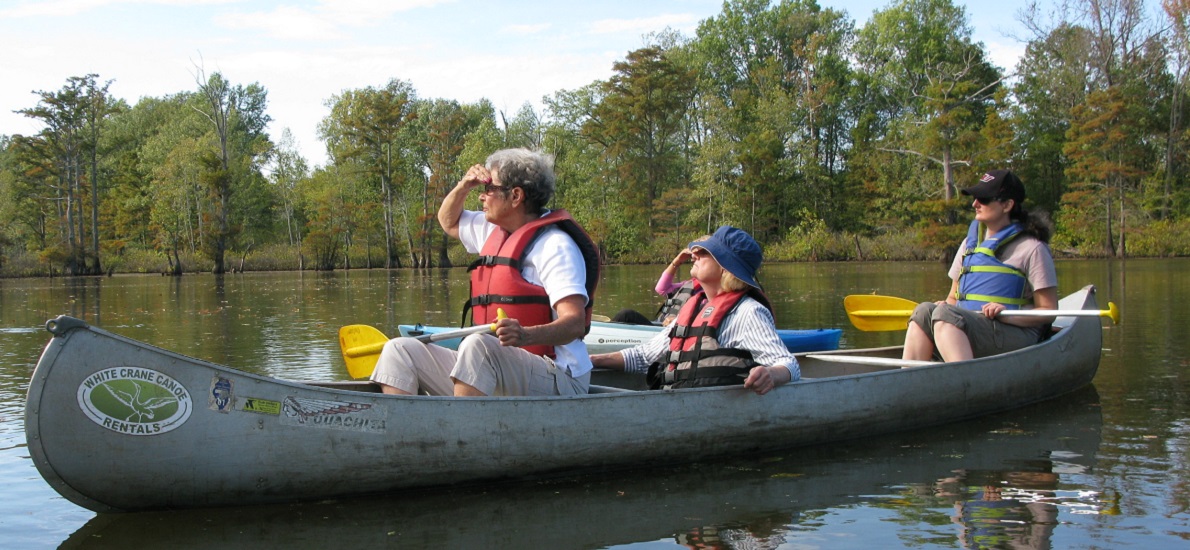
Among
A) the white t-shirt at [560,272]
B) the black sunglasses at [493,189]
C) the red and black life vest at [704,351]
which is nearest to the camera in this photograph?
the white t-shirt at [560,272]

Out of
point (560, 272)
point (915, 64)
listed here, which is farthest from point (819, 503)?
point (915, 64)

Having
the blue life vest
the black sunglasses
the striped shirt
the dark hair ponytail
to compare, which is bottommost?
the striped shirt

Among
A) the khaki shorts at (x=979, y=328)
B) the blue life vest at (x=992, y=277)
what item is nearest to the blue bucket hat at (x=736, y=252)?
the khaki shorts at (x=979, y=328)

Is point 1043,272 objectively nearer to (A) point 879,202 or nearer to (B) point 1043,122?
(A) point 879,202

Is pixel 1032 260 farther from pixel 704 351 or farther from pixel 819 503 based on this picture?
pixel 819 503

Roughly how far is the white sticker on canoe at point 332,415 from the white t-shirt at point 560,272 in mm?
804

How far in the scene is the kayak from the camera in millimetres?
6953

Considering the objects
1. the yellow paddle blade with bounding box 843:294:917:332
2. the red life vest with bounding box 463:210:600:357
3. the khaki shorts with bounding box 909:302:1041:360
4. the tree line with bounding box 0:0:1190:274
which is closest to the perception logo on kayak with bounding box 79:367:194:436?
the red life vest with bounding box 463:210:600:357

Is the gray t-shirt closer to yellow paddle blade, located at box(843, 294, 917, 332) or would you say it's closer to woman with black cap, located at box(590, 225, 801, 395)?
yellow paddle blade, located at box(843, 294, 917, 332)

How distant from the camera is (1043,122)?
3741cm

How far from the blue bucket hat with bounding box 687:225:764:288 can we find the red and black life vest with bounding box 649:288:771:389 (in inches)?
4.7

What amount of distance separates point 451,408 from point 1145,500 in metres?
2.74

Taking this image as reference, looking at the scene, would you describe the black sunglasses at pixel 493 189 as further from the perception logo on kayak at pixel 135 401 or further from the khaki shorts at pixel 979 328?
the khaki shorts at pixel 979 328

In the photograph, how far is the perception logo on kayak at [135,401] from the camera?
11.4ft
